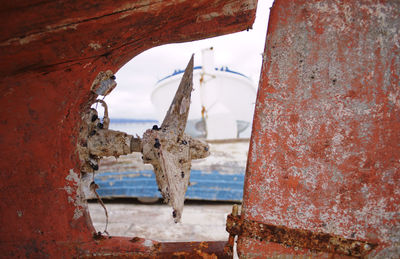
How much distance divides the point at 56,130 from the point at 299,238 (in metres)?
1.33

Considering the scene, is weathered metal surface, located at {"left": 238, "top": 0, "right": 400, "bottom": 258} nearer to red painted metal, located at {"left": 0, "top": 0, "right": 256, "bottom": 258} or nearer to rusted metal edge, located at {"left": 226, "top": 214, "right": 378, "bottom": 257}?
rusted metal edge, located at {"left": 226, "top": 214, "right": 378, "bottom": 257}

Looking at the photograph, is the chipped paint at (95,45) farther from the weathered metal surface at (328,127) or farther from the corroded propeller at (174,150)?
the weathered metal surface at (328,127)

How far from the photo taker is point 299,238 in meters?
1.08

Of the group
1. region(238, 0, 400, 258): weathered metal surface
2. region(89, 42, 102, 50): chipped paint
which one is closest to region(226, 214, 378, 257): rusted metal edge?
region(238, 0, 400, 258): weathered metal surface

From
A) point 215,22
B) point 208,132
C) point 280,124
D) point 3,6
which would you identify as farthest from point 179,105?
point 208,132

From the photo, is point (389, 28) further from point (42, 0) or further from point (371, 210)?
point (42, 0)

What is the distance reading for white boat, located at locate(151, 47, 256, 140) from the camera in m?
9.42

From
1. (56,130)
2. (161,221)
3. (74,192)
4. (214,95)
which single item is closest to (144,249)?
(74,192)

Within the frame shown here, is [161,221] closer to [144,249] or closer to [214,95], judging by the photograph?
[144,249]

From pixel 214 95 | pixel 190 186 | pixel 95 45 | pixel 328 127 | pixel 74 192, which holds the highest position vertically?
pixel 214 95

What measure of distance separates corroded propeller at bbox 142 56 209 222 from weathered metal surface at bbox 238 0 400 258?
458mm

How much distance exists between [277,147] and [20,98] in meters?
1.35

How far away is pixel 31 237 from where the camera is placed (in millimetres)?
1339

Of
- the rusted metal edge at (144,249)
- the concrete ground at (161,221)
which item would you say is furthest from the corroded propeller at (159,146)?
the concrete ground at (161,221)
